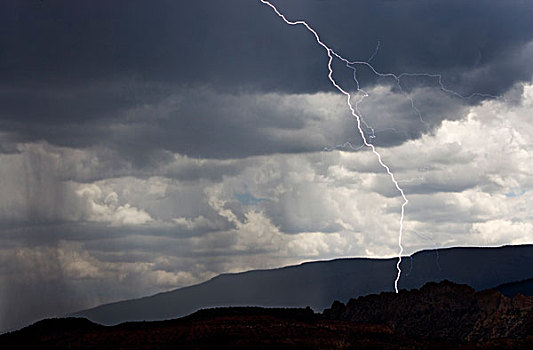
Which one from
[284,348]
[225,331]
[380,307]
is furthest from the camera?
[380,307]

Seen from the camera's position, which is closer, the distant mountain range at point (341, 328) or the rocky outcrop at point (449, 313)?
the distant mountain range at point (341, 328)

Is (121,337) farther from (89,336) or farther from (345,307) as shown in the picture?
(345,307)

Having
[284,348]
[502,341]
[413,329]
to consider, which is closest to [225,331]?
[284,348]

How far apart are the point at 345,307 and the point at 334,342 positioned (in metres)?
63.5

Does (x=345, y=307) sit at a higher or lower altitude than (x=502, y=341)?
higher

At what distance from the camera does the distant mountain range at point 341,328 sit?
116m

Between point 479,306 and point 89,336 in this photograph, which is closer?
point 89,336

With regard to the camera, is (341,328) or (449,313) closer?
(341,328)

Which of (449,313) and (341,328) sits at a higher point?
(449,313)

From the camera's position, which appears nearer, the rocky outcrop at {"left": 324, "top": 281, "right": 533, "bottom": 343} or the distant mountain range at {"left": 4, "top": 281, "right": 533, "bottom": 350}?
the distant mountain range at {"left": 4, "top": 281, "right": 533, "bottom": 350}

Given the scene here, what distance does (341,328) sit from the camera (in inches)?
5241

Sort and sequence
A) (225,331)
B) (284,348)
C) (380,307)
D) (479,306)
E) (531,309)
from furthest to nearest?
1. (380,307)
2. (479,306)
3. (531,309)
4. (225,331)
5. (284,348)

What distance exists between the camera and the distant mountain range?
379ft

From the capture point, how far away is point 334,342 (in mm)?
117312
